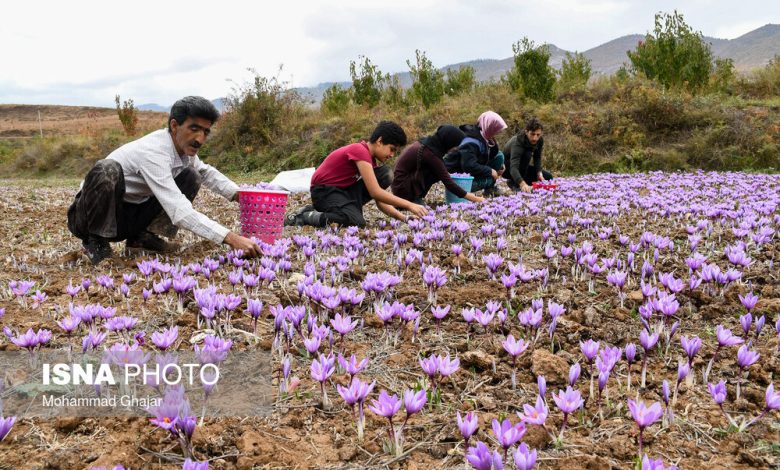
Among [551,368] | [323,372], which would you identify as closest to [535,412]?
[551,368]

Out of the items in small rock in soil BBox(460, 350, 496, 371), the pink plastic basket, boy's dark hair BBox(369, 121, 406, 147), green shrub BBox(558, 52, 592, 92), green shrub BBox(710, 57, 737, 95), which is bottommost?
small rock in soil BBox(460, 350, 496, 371)

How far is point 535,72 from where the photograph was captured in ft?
60.7

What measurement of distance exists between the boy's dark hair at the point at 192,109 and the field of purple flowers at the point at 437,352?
114cm

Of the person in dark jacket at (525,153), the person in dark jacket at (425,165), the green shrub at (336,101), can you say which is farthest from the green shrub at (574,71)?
the person in dark jacket at (425,165)

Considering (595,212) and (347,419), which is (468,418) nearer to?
(347,419)

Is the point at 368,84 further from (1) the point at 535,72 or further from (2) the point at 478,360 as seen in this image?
(2) the point at 478,360

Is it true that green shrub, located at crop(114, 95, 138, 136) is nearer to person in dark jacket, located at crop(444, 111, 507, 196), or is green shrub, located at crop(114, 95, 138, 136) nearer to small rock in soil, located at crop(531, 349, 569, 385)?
person in dark jacket, located at crop(444, 111, 507, 196)

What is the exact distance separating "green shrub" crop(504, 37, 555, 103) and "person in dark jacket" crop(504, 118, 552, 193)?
9048 millimetres

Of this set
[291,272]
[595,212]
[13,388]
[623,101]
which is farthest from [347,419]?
[623,101]

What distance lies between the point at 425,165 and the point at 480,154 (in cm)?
183

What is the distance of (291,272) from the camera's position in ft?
13.8

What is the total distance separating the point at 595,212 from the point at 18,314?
19.1ft

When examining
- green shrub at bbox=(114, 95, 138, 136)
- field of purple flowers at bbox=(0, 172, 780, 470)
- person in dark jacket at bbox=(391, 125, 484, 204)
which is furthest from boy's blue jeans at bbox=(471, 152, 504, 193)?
green shrub at bbox=(114, 95, 138, 136)

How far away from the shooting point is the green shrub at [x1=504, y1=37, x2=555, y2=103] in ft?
60.0
